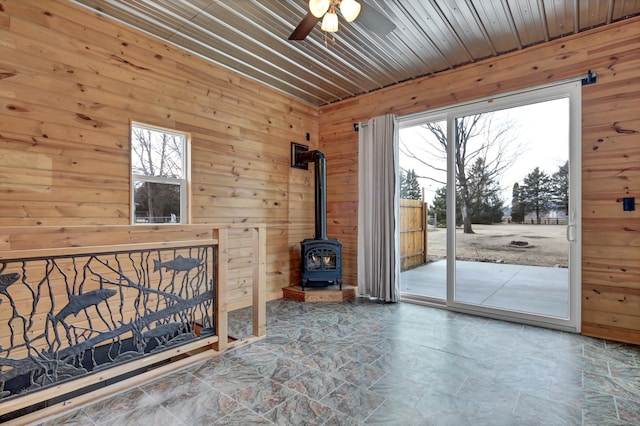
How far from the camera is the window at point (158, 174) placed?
3273mm

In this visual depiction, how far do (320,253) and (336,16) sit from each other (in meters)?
2.98

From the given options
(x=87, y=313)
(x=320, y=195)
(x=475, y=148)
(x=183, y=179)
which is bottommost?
(x=87, y=313)

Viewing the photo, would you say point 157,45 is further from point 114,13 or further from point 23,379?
point 23,379

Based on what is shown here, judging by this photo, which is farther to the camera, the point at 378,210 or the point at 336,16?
the point at 378,210

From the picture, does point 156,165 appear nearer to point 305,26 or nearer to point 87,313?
point 87,313

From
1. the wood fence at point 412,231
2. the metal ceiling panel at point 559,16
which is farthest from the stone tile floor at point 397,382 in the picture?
the metal ceiling panel at point 559,16

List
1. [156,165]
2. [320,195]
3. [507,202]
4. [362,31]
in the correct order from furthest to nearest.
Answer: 1. [320,195]
2. [507,202]
3. [156,165]
4. [362,31]

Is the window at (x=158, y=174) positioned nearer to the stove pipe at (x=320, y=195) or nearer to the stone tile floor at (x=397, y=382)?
the stone tile floor at (x=397, y=382)

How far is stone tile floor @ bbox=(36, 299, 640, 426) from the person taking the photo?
6.44ft

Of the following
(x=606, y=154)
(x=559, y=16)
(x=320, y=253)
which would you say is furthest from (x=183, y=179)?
(x=606, y=154)

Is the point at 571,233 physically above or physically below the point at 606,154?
below

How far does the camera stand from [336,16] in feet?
7.53

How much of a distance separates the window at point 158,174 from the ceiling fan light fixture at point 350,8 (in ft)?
7.45

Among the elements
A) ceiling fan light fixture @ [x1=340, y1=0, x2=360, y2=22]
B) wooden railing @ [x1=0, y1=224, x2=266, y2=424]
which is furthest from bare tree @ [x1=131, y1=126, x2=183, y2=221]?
ceiling fan light fixture @ [x1=340, y1=0, x2=360, y2=22]
